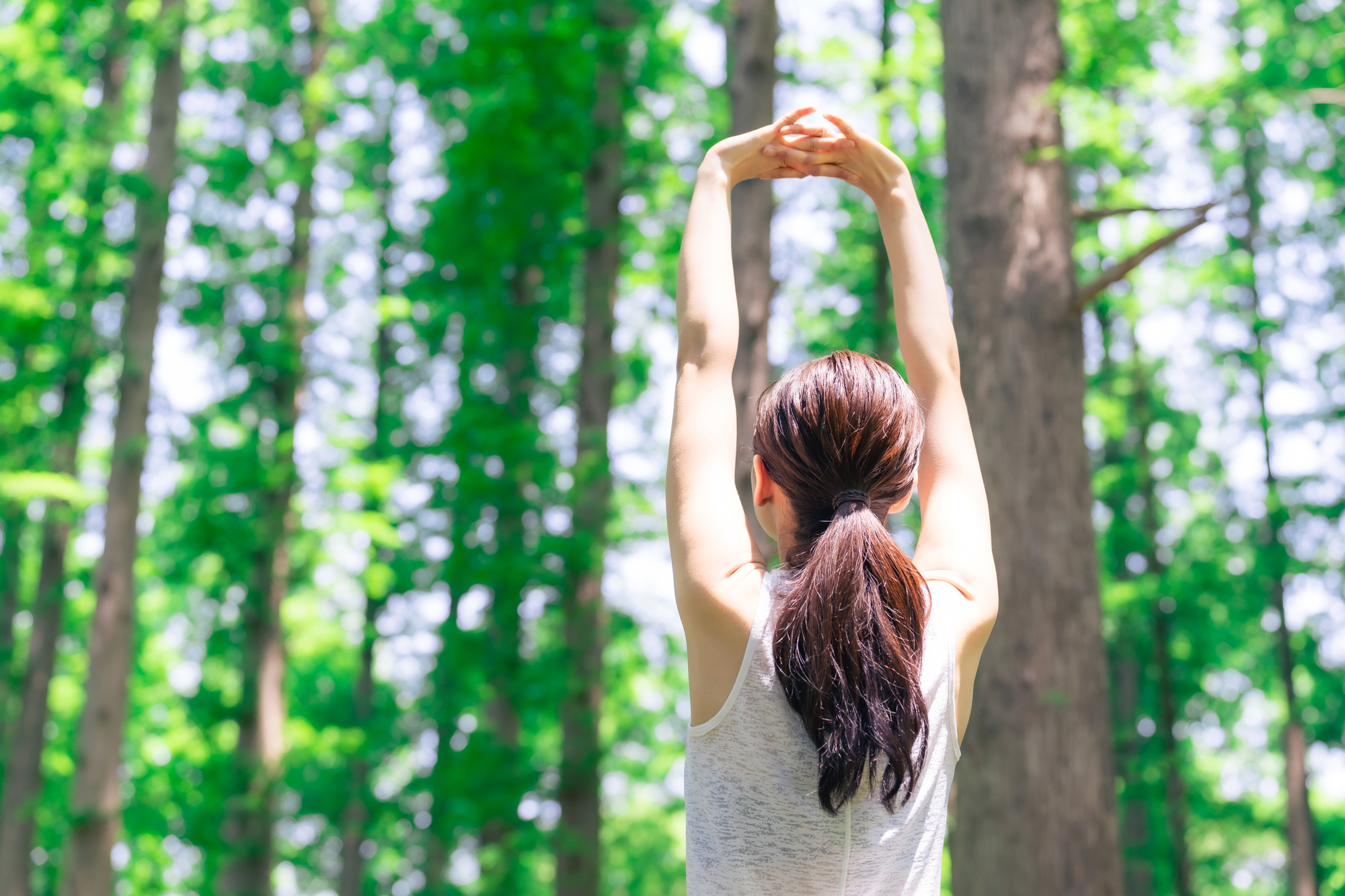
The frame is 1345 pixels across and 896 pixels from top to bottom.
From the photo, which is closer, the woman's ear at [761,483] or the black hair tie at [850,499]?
the black hair tie at [850,499]

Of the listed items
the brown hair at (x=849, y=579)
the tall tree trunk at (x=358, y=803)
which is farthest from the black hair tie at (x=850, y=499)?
the tall tree trunk at (x=358, y=803)

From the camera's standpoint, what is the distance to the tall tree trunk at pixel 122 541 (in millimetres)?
9008

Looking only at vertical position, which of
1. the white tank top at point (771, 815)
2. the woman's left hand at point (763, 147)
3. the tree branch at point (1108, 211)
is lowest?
the white tank top at point (771, 815)

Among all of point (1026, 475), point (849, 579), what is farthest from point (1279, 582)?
point (849, 579)

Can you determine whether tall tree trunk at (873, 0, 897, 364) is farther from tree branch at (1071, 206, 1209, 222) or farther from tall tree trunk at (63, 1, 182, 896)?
tree branch at (1071, 206, 1209, 222)

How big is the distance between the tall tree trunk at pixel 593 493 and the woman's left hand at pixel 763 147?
7705 millimetres

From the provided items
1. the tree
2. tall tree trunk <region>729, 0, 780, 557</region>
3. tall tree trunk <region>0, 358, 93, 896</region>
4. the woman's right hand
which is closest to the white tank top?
the woman's right hand

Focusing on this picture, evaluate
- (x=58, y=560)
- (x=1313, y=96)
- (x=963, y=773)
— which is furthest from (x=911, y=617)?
(x=58, y=560)

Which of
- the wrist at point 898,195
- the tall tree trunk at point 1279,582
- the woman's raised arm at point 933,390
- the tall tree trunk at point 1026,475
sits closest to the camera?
the woman's raised arm at point 933,390

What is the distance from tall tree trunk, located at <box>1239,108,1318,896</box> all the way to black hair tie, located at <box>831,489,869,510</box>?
47.7 ft

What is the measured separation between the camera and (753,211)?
6.39 meters

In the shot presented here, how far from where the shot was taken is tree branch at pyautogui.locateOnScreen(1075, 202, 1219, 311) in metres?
3.85

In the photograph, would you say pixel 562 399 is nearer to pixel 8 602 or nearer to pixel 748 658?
pixel 8 602

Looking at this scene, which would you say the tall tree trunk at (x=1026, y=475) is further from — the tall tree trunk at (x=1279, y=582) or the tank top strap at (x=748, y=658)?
the tall tree trunk at (x=1279, y=582)
